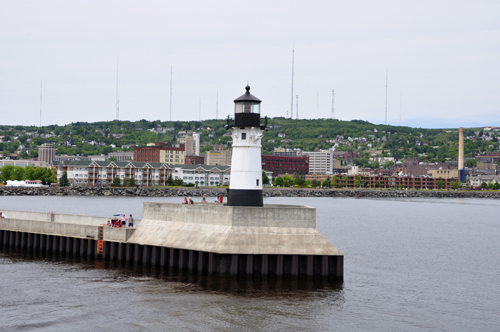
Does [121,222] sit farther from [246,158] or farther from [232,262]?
[232,262]

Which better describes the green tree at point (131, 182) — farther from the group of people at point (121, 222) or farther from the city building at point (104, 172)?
the group of people at point (121, 222)

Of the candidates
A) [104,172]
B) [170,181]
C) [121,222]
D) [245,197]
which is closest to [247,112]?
[245,197]

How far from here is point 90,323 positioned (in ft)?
85.5

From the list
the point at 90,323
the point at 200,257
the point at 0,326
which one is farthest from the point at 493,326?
the point at 0,326

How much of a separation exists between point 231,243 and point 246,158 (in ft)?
19.3

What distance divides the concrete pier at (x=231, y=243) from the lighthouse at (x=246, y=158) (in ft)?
6.57

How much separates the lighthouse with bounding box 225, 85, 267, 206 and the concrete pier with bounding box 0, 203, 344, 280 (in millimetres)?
2001

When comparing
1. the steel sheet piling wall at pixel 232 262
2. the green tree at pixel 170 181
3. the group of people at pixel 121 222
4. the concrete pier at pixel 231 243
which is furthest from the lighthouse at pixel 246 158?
the green tree at pixel 170 181

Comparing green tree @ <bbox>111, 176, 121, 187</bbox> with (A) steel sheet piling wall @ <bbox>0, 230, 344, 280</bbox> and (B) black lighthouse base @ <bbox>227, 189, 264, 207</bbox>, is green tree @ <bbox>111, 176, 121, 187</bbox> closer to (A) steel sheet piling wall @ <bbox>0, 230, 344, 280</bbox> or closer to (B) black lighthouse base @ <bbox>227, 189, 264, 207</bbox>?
(A) steel sheet piling wall @ <bbox>0, 230, 344, 280</bbox>

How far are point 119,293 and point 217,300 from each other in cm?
563

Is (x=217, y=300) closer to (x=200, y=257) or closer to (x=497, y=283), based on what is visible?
(x=200, y=257)

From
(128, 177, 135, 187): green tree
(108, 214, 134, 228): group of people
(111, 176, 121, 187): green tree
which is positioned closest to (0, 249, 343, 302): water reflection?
(108, 214, 134, 228): group of people

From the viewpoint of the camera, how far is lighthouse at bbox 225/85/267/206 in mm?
36188

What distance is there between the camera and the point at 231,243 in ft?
109
